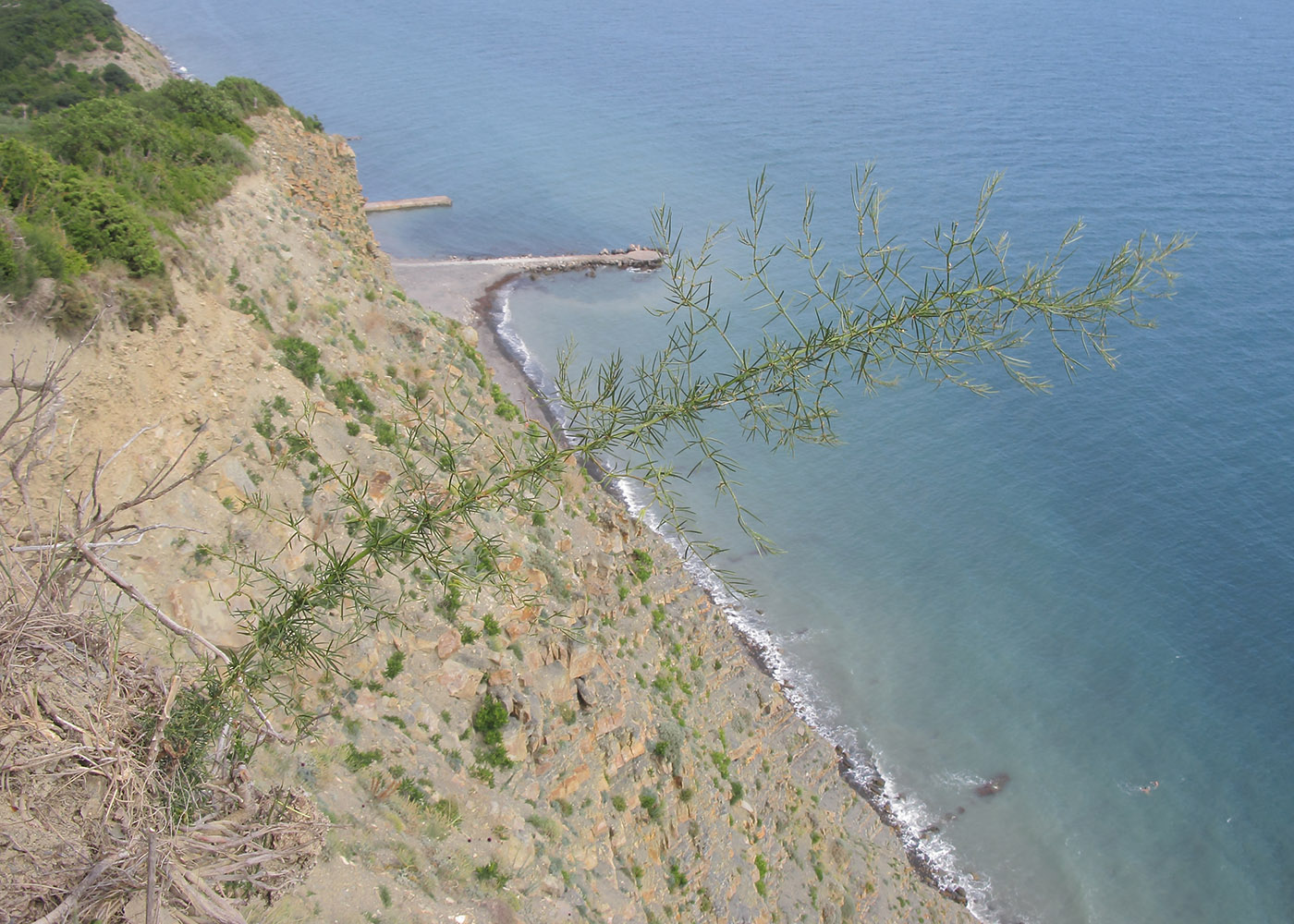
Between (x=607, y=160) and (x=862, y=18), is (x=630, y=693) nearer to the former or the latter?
(x=607, y=160)

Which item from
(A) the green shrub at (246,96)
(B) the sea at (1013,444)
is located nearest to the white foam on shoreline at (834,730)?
(B) the sea at (1013,444)

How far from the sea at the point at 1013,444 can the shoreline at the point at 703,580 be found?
0.50 metres

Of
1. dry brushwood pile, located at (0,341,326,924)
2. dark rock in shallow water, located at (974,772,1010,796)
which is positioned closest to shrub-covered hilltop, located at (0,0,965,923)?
dry brushwood pile, located at (0,341,326,924)

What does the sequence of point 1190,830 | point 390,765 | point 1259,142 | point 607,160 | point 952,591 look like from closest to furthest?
point 390,765
point 1190,830
point 952,591
point 1259,142
point 607,160

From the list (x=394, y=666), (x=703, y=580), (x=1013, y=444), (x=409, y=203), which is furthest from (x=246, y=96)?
(x=409, y=203)

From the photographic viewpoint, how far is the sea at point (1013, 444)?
29500mm

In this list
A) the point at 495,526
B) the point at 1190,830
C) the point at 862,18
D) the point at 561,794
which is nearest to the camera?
the point at 561,794

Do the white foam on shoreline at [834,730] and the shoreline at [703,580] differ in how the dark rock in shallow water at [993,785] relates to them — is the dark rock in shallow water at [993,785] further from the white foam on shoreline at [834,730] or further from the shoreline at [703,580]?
the shoreline at [703,580]

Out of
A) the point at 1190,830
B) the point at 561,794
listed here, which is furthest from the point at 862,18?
the point at 561,794

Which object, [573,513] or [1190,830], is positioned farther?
[1190,830]

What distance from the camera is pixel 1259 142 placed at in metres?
67.2

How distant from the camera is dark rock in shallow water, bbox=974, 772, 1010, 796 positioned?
2948 cm

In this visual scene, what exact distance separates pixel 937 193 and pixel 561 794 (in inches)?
2126

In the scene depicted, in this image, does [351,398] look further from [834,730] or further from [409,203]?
[409,203]
